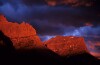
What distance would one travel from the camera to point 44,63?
199m

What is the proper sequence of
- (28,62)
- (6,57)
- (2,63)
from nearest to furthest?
1. (2,63)
2. (6,57)
3. (28,62)

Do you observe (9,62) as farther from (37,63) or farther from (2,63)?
(37,63)

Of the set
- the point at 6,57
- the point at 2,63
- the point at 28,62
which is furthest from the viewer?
the point at 28,62

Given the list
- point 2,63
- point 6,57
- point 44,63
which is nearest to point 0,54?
point 6,57

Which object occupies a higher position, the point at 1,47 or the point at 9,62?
the point at 1,47

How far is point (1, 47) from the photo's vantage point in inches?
7844

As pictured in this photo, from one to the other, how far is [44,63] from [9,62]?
108ft

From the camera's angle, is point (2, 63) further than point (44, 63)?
No

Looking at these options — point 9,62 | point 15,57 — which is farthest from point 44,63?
point 9,62

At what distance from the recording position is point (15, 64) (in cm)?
17112

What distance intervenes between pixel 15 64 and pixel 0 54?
1496 centimetres

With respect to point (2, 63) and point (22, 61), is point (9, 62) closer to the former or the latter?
point (2, 63)

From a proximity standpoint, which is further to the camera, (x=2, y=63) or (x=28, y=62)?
(x=28, y=62)

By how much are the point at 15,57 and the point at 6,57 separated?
38.5 ft
